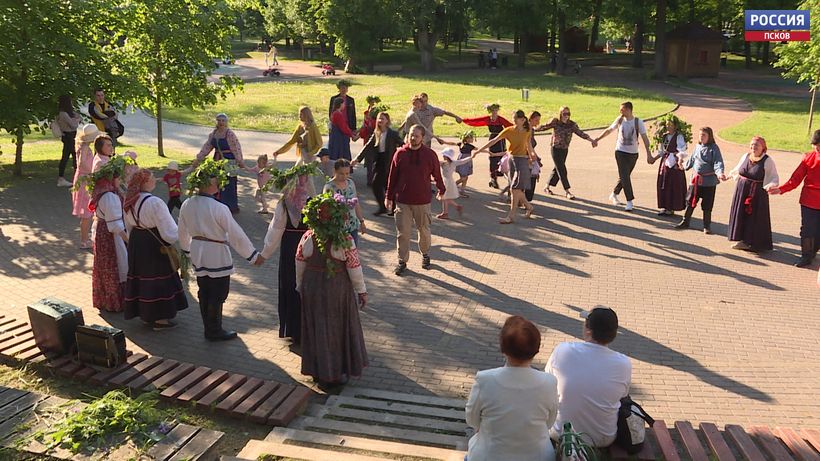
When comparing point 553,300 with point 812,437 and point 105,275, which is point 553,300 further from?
point 105,275

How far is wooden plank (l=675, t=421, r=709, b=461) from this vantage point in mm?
4746

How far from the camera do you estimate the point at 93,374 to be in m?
6.30

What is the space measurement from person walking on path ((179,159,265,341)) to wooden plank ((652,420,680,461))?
4091mm

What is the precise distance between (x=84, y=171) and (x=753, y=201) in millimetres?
10711

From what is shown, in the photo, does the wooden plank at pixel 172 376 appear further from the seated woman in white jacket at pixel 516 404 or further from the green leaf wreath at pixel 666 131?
the green leaf wreath at pixel 666 131

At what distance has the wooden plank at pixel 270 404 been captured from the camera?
18.5 feet

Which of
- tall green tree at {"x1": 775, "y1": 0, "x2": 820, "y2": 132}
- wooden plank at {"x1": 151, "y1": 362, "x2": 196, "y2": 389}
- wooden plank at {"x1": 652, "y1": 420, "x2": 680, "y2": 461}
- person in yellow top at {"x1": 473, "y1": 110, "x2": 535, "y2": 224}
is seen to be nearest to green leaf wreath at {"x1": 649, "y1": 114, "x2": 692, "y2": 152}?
person in yellow top at {"x1": 473, "y1": 110, "x2": 535, "y2": 224}

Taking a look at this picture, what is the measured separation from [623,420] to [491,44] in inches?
2964

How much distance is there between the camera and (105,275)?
8.22 m

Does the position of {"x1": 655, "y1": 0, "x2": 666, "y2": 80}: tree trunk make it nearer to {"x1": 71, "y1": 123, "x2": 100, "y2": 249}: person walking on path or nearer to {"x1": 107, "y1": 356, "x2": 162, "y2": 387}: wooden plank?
{"x1": 71, "y1": 123, "x2": 100, "y2": 249}: person walking on path

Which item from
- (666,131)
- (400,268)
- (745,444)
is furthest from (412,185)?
(745,444)

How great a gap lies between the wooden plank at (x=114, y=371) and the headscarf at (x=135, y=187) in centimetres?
179

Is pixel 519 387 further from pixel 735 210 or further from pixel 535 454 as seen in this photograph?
pixel 735 210

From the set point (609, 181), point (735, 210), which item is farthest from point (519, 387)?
point (609, 181)
